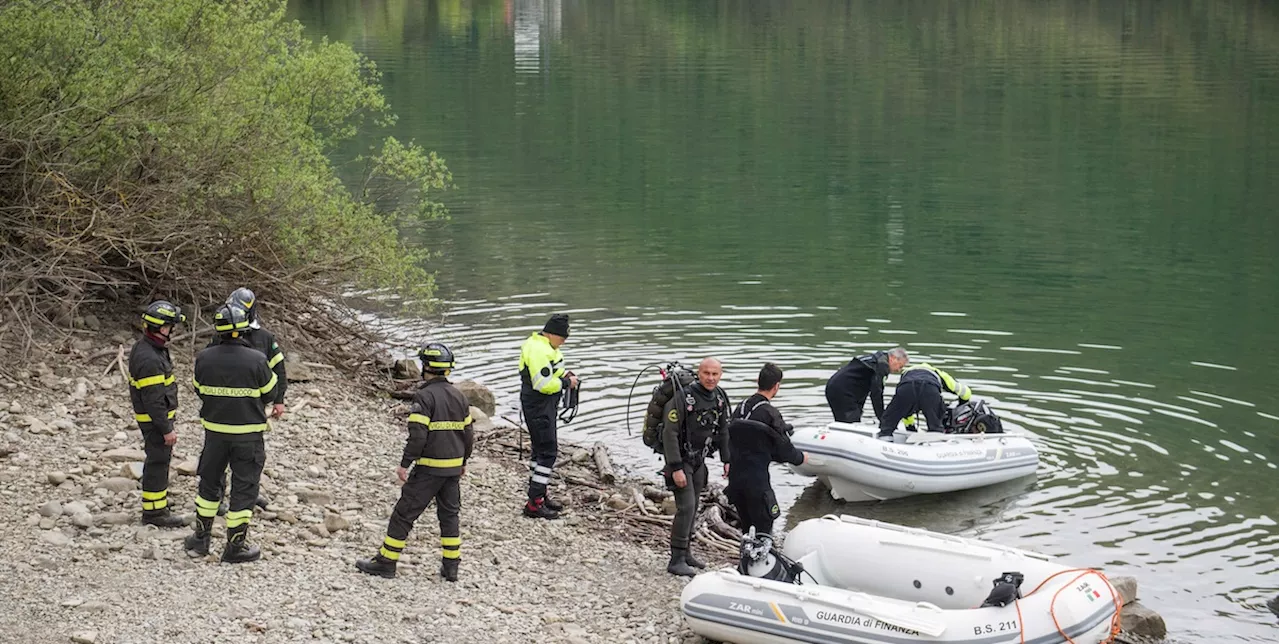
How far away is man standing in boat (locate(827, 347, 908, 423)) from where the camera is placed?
15.5 m

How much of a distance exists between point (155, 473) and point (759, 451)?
15.6 feet

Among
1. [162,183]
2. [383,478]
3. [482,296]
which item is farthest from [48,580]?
→ [482,296]

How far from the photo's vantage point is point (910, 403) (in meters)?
15.2

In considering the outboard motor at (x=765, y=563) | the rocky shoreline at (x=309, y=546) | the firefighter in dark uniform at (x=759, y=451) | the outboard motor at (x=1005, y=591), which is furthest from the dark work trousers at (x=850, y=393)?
the outboard motor at (x=1005, y=591)

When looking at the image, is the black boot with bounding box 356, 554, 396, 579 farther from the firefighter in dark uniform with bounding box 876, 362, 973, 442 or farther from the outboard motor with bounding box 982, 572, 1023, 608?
the firefighter in dark uniform with bounding box 876, 362, 973, 442

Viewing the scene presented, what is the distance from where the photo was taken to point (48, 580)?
32.0 ft

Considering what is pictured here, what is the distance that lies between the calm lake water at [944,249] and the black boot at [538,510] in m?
2.78

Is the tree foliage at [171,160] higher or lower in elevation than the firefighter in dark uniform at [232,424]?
higher

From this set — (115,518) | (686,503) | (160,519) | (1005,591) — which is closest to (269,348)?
(160,519)

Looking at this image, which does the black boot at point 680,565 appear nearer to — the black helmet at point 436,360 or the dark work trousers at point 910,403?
the black helmet at point 436,360

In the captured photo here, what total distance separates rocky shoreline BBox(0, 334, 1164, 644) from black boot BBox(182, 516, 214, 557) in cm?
9

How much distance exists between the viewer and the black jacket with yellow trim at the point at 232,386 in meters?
10.0

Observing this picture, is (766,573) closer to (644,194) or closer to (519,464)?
(519,464)

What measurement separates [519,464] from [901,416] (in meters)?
4.10
